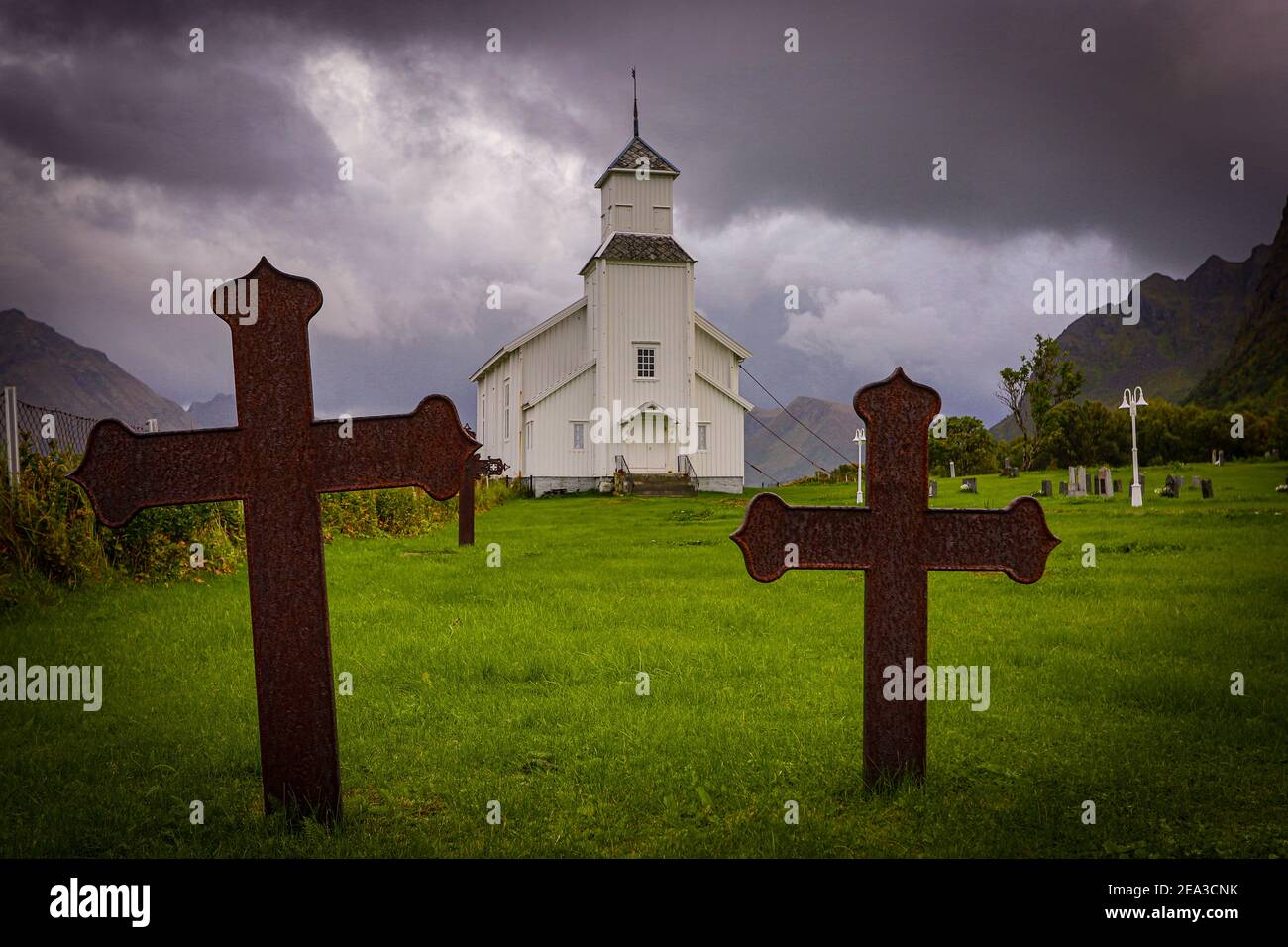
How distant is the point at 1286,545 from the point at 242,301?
15.3 metres

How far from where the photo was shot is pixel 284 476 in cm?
464

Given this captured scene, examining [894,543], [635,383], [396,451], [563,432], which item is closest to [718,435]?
[635,383]

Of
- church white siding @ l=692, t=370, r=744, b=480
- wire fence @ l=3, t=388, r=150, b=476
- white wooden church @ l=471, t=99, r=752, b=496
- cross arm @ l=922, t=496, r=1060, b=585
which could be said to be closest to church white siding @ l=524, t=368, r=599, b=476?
→ white wooden church @ l=471, t=99, r=752, b=496

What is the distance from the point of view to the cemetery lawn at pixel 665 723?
15.1 feet

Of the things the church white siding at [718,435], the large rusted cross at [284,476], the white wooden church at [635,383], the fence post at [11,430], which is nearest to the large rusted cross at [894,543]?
the large rusted cross at [284,476]

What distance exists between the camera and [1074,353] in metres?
189

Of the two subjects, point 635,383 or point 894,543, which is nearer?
point 894,543

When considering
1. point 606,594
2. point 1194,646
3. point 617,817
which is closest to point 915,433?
point 617,817

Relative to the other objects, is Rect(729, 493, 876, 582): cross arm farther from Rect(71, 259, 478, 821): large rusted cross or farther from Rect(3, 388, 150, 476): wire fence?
Rect(3, 388, 150, 476): wire fence

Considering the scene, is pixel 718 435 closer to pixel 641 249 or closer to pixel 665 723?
pixel 641 249

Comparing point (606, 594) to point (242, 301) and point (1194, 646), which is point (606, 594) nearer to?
point (1194, 646)

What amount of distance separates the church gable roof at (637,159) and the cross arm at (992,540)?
122 feet

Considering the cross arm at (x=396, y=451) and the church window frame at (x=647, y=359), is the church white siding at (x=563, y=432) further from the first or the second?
the cross arm at (x=396, y=451)

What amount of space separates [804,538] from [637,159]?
124 feet
